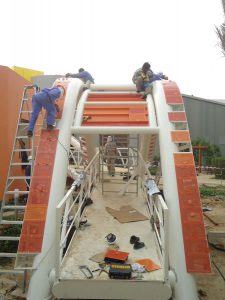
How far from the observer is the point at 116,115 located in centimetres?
535

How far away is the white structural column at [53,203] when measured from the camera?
140 inches

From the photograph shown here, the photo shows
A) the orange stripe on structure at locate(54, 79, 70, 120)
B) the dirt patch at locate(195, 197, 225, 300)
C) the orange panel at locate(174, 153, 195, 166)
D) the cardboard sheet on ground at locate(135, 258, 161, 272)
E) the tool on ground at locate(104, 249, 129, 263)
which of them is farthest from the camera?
the orange stripe on structure at locate(54, 79, 70, 120)

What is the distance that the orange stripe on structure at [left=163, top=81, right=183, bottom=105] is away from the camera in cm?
501

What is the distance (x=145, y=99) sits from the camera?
6000mm

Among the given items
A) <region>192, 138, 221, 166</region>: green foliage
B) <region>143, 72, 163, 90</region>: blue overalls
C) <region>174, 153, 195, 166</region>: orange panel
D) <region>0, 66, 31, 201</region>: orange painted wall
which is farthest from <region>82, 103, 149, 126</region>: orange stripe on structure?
<region>192, 138, 221, 166</region>: green foliage

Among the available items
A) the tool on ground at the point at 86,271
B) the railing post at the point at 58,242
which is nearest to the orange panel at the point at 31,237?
the railing post at the point at 58,242

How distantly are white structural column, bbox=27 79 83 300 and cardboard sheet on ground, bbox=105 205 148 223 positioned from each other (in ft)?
5.33

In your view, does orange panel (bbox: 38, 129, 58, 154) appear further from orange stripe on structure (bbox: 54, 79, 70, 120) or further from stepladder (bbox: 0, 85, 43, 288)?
stepladder (bbox: 0, 85, 43, 288)

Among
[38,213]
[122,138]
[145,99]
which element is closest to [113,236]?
[38,213]

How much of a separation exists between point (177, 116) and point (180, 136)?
388 mm

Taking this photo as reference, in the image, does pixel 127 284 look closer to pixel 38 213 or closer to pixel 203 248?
pixel 203 248

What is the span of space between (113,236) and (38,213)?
1237 millimetres

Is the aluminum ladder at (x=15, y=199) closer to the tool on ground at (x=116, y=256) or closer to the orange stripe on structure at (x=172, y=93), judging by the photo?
the tool on ground at (x=116, y=256)

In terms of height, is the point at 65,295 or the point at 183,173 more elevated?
the point at 183,173
